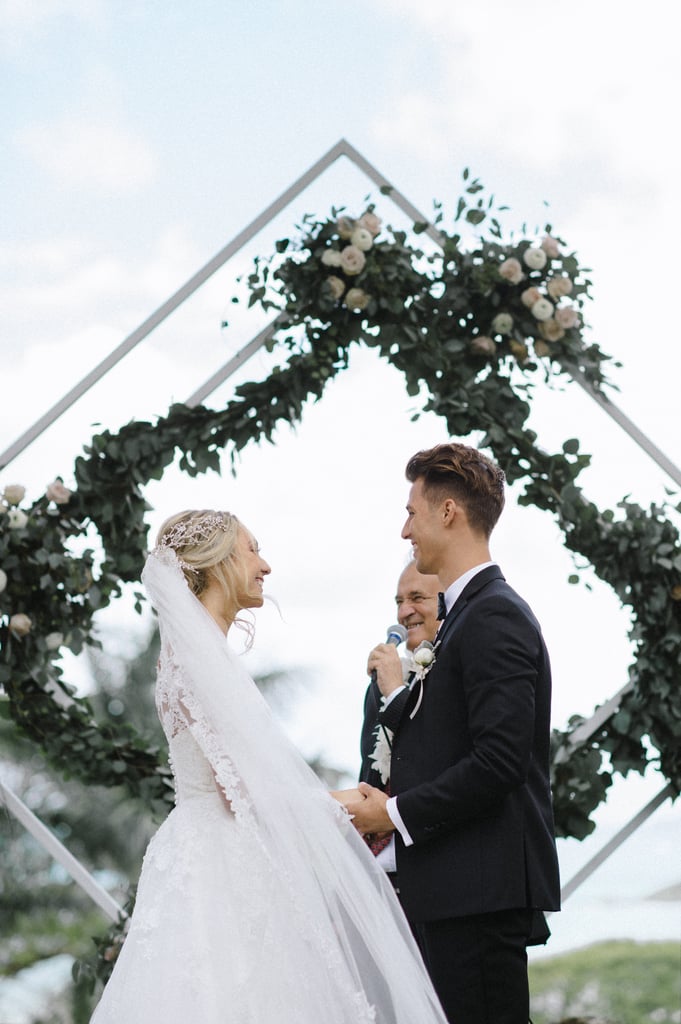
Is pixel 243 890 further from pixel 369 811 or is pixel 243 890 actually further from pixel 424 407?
pixel 424 407

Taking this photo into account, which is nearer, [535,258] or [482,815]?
[482,815]

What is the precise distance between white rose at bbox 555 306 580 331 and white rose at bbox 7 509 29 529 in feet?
7.54

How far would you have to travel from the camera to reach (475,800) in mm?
2422

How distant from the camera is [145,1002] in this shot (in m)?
2.44

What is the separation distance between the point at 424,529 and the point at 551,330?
233cm

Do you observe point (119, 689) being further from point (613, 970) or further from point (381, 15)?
point (381, 15)

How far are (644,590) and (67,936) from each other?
346 inches

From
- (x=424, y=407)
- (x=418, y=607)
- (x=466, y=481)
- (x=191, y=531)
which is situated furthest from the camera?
(x=424, y=407)

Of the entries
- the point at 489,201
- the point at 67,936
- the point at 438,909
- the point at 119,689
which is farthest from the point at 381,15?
the point at 67,936

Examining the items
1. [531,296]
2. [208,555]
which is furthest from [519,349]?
[208,555]

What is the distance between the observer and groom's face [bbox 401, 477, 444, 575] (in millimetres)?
2686

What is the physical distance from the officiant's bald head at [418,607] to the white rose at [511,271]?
1.72m

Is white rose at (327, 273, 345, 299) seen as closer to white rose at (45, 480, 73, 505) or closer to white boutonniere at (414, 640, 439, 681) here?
white rose at (45, 480, 73, 505)

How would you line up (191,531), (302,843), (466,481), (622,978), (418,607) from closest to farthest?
(302,843) < (466,481) < (191,531) < (418,607) < (622,978)
